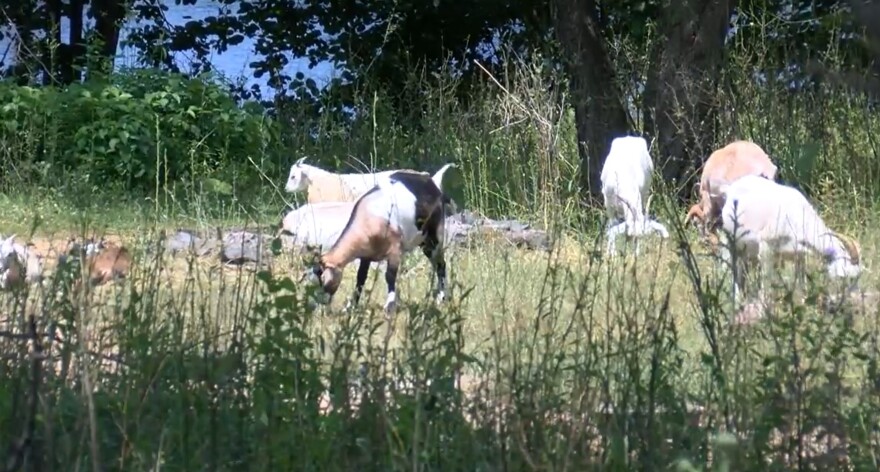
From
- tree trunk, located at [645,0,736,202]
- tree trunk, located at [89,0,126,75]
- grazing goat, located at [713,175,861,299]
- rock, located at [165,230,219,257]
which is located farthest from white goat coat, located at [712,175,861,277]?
tree trunk, located at [89,0,126,75]

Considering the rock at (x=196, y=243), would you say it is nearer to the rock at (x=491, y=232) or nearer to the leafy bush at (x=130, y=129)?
the rock at (x=491, y=232)

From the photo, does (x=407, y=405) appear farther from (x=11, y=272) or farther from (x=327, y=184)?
(x=327, y=184)

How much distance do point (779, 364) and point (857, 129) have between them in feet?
22.5

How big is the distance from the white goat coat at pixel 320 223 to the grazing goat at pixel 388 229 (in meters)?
0.39

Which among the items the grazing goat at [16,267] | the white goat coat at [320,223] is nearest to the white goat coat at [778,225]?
the white goat coat at [320,223]

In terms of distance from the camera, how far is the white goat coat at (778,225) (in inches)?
226

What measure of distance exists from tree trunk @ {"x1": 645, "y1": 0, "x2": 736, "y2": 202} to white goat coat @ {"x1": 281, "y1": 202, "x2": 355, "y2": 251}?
3.15 metres

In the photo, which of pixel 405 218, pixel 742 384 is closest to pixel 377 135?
pixel 405 218

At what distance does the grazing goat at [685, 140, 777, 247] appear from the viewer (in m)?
7.27

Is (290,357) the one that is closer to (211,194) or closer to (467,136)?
(211,194)

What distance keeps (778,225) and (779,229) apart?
47 mm

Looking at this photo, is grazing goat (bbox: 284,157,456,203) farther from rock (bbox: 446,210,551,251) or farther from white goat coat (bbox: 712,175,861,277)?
white goat coat (bbox: 712,175,861,277)

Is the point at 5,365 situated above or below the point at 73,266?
below

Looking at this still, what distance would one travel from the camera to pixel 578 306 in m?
3.40
